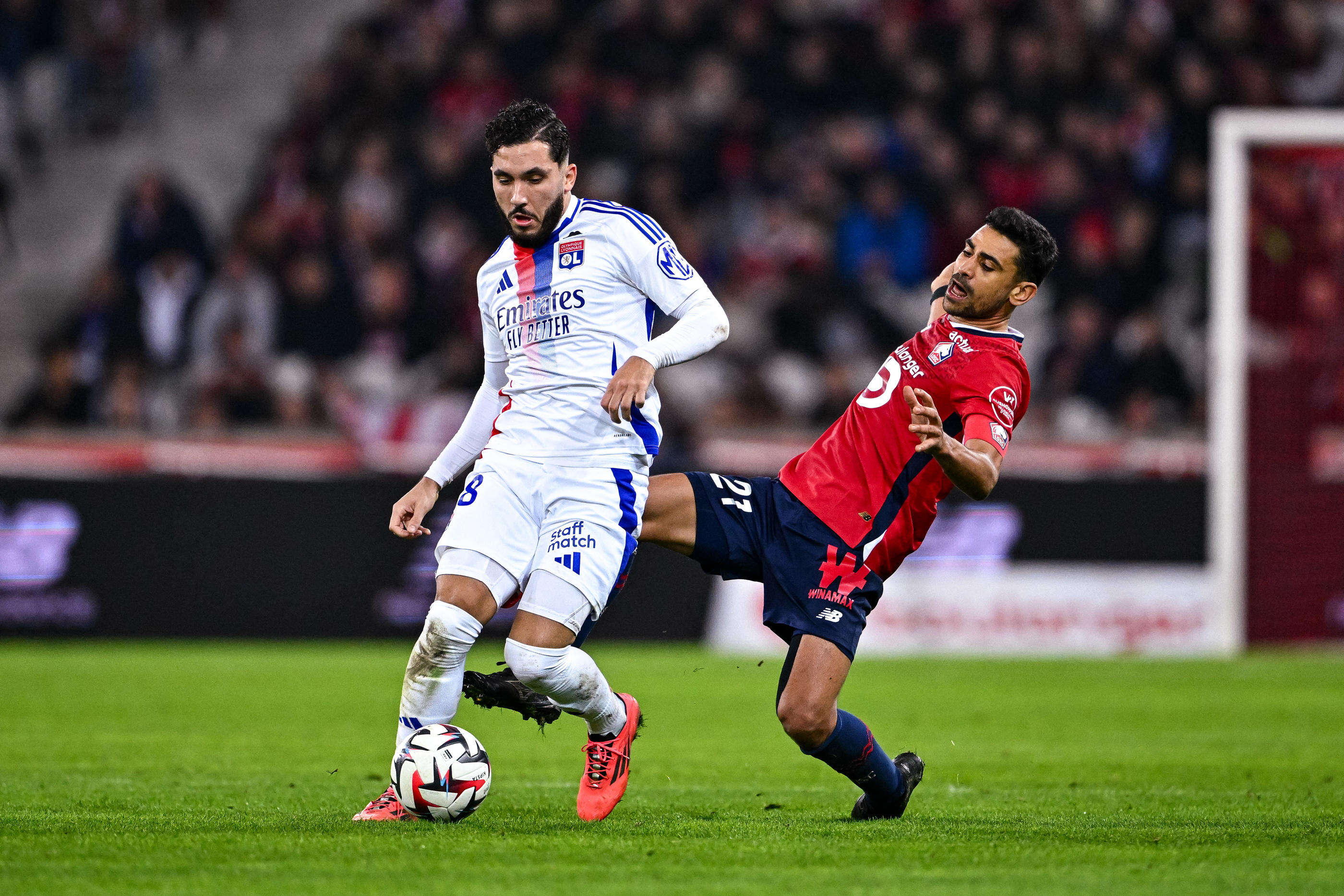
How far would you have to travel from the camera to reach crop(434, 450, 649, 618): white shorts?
5.59m

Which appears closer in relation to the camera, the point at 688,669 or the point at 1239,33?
the point at 688,669

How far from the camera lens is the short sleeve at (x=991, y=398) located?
5520mm

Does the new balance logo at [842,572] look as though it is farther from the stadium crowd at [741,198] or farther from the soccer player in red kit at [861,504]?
the stadium crowd at [741,198]

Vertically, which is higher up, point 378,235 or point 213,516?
point 378,235

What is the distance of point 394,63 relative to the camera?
18.6 m

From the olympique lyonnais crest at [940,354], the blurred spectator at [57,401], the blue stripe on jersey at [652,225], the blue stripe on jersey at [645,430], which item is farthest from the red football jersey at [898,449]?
the blurred spectator at [57,401]

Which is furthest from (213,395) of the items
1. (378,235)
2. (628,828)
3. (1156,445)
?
(628,828)

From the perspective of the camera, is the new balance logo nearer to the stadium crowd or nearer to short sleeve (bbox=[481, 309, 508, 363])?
short sleeve (bbox=[481, 309, 508, 363])

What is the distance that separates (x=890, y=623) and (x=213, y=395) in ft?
21.7

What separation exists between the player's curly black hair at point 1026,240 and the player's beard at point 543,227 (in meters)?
1.48

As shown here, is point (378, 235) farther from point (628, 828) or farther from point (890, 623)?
point (628, 828)

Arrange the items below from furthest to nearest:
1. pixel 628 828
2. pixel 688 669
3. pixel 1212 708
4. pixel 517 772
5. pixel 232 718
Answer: pixel 688 669 < pixel 1212 708 < pixel 232 718 < pixel 517 772 < pixel 628 828

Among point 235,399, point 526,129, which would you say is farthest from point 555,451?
point 235,399

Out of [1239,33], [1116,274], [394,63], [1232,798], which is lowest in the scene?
[1232,798]
